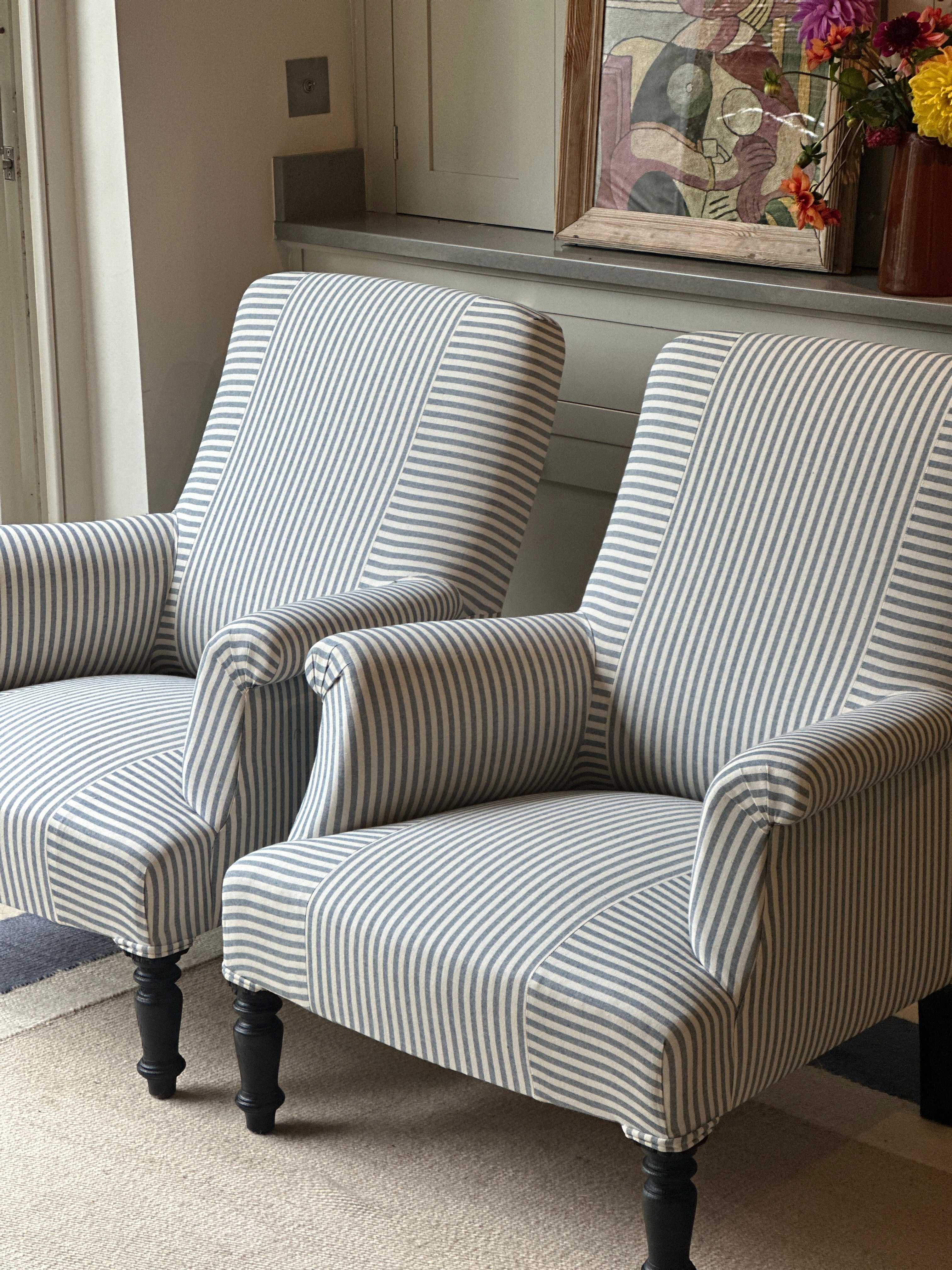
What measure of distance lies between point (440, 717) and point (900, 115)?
3.25 feet

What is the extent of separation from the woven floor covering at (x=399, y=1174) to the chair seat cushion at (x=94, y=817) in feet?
0.78

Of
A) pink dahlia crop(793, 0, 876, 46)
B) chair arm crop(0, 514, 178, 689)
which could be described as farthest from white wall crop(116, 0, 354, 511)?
pink dahlia crop(793, 0, 876, 46)

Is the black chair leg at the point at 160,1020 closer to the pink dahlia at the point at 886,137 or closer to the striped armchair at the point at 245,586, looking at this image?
the striped armchair at the point at 245,586

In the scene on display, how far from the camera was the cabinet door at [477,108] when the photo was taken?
2672 millimetres

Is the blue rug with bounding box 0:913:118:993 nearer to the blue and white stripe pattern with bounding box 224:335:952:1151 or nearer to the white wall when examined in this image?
the blue and white stripe pattern with bounding box 224:335:952:1151

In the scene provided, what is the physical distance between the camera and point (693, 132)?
240 cm

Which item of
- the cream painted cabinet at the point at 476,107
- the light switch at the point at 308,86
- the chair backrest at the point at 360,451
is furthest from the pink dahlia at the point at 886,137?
the light switch at the point at 308,86

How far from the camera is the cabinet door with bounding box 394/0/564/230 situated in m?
2.67

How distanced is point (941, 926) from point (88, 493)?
174 cm

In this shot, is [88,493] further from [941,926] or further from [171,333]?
[941,926]

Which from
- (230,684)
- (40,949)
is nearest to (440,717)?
(230,684)

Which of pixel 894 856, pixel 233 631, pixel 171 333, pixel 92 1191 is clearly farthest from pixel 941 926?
pixel 171 333

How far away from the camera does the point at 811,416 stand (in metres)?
1.90

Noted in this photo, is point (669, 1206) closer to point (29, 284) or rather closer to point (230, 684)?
point (230, 684)
